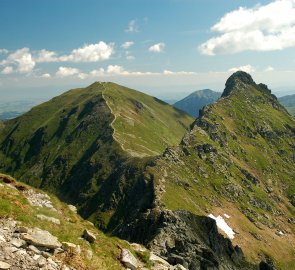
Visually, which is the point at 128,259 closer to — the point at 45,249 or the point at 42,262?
the point at 45,249

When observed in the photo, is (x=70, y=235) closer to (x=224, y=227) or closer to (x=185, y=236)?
(x=185, y=236)

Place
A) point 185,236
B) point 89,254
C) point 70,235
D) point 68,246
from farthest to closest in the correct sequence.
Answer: point 185,236 → point 70,235 → point 89,254 → point 68,246

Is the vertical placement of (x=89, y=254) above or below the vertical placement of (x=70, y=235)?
below

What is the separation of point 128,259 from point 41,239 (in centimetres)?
704

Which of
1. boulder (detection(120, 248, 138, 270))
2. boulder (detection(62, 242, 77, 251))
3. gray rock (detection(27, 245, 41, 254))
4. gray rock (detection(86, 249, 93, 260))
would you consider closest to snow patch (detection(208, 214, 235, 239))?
boulder (detection(120, 248, 138, 270))

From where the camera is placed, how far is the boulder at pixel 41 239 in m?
20.5

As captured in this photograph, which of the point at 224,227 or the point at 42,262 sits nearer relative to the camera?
the point at 42,262

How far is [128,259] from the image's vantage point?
2581cm

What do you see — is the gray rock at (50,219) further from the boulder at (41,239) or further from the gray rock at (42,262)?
the gray rock at (42,262)

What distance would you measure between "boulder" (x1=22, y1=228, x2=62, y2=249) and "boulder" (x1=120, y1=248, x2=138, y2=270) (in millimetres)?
5591

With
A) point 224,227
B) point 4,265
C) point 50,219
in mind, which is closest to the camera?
point 4,265

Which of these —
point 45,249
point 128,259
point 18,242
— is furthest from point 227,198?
point 18,242

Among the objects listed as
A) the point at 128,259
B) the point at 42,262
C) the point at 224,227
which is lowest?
the point at 224,227

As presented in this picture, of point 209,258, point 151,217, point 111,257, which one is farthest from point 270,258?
point 111,257
